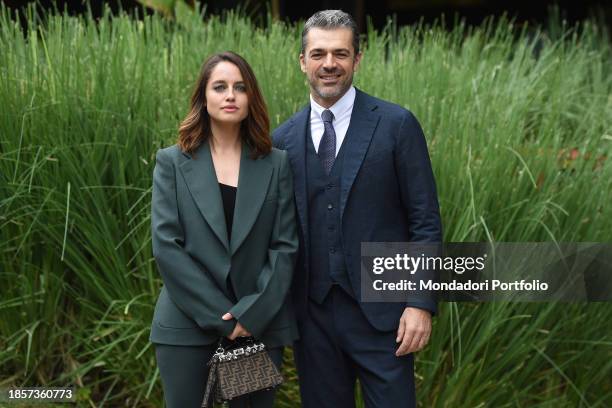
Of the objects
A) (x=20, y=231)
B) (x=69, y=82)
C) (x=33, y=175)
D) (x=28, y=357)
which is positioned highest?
(x=69, y=82)

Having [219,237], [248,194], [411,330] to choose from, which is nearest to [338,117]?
[248,194]

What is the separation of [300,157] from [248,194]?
221 mm

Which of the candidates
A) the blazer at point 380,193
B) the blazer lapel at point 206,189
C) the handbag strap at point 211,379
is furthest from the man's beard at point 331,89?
the handbag strap at point 211,379

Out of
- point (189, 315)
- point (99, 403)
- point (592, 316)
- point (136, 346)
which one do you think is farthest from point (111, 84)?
point (592, 316)

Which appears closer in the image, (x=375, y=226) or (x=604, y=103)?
(x=375, y=226)

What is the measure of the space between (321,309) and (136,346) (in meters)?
1.23

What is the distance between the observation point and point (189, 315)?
2490 mm

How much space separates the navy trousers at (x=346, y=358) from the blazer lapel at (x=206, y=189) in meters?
0.40

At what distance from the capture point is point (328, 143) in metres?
2.65

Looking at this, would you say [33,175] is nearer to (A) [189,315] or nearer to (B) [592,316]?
(A) [189,315]

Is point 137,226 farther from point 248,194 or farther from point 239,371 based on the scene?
point 239,371

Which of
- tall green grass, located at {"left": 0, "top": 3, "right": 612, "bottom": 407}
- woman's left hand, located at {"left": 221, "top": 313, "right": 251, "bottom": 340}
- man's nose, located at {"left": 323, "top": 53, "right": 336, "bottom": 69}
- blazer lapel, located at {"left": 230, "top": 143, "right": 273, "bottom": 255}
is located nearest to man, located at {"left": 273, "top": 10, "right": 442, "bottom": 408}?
man's nose, located at {"left": 323, "top": 53, "right": 336, "bottom": 69}

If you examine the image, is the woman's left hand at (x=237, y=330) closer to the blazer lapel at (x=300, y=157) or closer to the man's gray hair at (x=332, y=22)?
the blazer lapel at (x=300, y=157)

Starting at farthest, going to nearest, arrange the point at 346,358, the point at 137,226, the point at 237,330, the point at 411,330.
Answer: the point at 137,226
the point at 346,358
the point at 411,330
the point at 237,330
